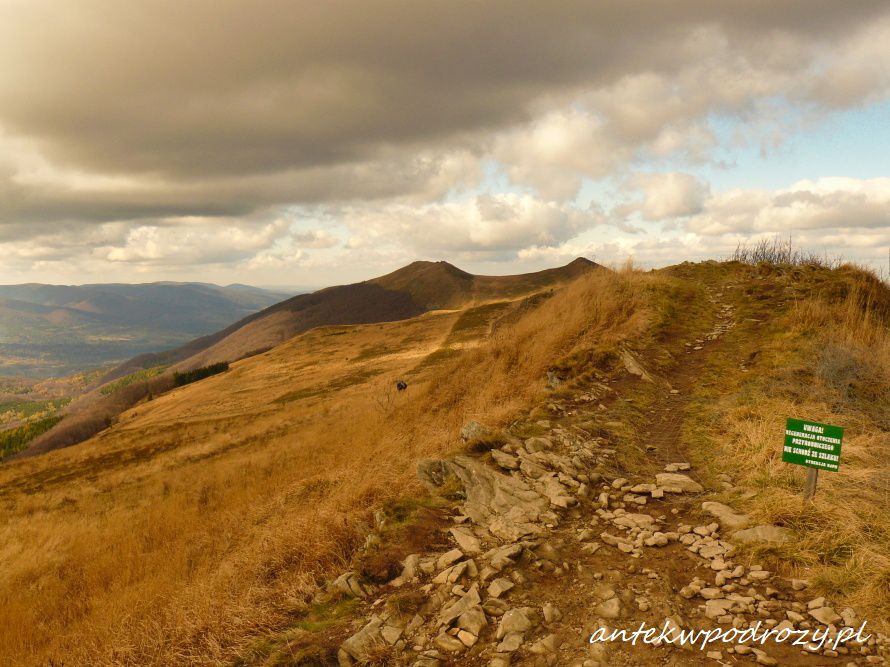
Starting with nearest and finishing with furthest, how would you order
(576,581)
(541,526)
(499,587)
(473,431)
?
(499,587), (576,581), (541,526), (473,431)

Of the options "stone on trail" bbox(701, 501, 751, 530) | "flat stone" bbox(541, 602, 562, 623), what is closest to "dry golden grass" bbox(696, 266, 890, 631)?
"stone on trail" bbox(701, 501, 751, 530)

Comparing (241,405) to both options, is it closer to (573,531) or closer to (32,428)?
(573,531)

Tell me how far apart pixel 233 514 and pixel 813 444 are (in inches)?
547

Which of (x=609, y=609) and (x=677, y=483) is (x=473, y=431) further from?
(x=609, y=609)

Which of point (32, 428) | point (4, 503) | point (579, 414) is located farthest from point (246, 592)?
point (32, 428)

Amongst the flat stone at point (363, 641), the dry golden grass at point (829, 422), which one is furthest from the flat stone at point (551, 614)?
the dry golden grass at point (829, 422)

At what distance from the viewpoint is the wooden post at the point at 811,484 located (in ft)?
20.9

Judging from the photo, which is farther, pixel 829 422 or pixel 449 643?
pixel 829 422

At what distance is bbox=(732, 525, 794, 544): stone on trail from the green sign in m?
0.94

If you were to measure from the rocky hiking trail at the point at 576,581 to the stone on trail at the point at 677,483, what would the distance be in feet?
0.06

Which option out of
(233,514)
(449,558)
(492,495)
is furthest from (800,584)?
(233,514)

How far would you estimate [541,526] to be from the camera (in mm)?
6996

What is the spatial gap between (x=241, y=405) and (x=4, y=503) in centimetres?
2188

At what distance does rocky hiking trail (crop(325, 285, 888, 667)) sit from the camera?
4.64 metres
